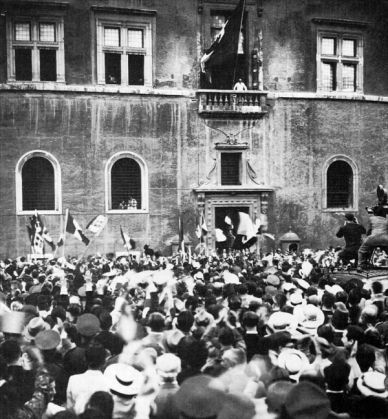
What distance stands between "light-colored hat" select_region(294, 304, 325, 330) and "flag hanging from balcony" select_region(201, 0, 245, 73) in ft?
→ 44.3

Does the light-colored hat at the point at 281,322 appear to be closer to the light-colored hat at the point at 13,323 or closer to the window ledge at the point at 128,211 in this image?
the light-colored hat at the point at 13,323

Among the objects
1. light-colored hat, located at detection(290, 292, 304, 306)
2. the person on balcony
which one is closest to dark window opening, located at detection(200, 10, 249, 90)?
the person on balcony

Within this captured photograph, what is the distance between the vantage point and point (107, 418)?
4258 millimetres

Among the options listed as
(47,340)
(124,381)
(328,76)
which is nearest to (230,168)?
(328,76)

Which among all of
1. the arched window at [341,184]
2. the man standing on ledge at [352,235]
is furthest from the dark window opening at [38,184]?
the man standing on ledge at [352,235]

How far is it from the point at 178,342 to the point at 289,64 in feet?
57.1

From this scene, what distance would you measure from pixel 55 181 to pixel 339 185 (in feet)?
35.2

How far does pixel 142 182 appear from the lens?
20.5m

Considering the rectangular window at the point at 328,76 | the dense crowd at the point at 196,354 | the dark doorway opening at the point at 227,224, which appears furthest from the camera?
the rectangular window at the point at 328,76

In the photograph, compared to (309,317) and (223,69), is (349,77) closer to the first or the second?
(223,69)

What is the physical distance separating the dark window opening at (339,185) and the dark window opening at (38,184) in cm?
1040

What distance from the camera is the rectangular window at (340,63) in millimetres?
22000

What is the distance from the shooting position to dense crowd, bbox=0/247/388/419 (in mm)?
4398

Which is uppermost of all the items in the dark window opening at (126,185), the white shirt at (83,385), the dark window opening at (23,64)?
the dark window opening at (23,64)
